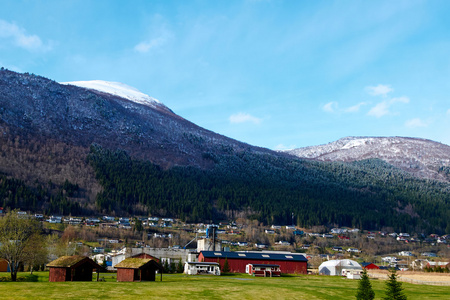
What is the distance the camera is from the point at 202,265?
90875mm

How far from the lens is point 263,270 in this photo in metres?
92.4

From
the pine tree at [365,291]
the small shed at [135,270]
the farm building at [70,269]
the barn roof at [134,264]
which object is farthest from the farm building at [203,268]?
the pine tree at [365,291]

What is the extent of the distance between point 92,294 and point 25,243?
86.9 ft

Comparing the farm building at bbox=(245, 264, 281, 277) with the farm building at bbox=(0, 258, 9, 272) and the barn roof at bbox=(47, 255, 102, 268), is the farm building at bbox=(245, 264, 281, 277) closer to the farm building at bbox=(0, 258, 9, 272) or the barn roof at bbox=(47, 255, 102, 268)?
the barn roof at bbox=(47, 255, 102, 268)

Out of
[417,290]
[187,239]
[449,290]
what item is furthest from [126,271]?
[187,239]

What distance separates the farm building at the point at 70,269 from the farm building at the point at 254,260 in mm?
39306

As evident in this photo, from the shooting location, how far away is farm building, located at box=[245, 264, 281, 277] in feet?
300

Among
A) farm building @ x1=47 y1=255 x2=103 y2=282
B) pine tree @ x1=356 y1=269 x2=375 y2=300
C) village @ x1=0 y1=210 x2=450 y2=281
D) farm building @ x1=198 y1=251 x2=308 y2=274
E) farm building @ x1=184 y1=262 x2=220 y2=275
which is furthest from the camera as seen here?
farm building @ x1=198 y1=251 x2=308 y2=274

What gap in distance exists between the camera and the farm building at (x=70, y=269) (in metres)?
60.8

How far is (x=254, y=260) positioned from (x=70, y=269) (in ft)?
162

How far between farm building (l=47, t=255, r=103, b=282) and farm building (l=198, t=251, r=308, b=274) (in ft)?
129

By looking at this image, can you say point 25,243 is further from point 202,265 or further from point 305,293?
point 305,293

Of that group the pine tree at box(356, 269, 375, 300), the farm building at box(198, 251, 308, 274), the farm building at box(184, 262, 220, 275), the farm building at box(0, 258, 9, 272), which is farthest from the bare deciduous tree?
the pine tree at box(356, 269, 375, 300)

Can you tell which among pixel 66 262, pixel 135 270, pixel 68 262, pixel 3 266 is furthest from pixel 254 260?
pixel 3 266
